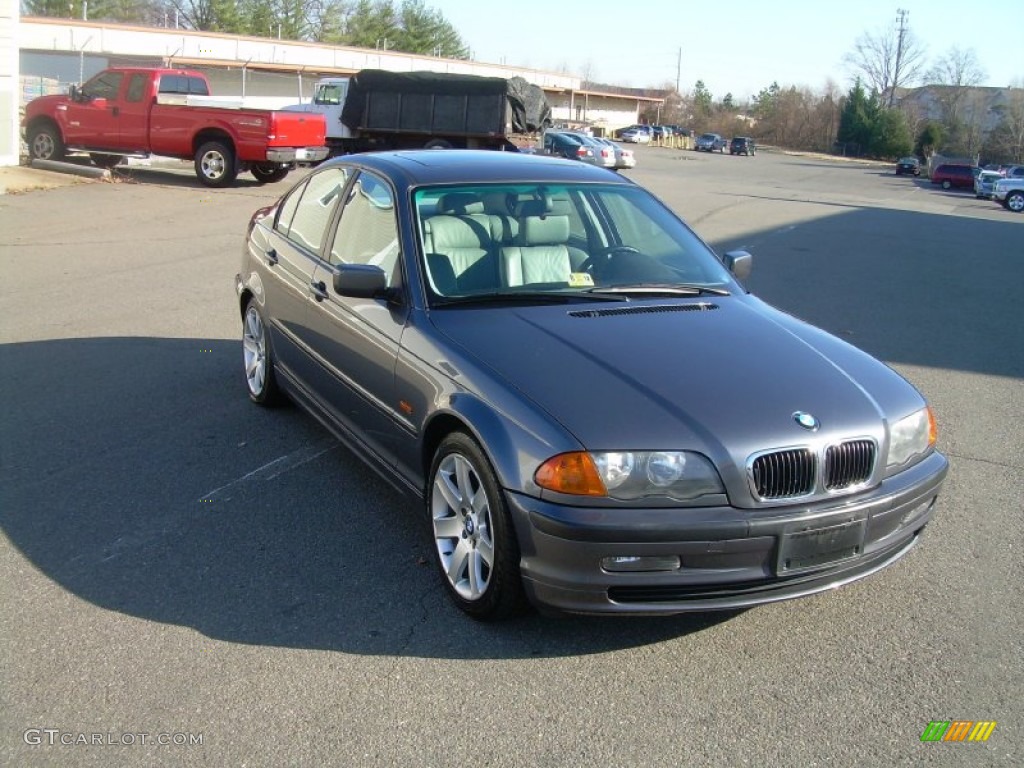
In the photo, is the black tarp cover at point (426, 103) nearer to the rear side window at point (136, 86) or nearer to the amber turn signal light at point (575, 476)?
the rear side window at point (136, 86)

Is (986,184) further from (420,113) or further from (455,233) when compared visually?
(455,233)

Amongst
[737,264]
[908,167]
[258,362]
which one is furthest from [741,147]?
[737,264]

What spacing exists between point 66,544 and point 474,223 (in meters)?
2.30

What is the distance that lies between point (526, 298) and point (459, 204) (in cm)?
68

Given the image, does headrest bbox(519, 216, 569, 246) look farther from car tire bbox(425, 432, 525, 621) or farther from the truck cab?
the truck cab

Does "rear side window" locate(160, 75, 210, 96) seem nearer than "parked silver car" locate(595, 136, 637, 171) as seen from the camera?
Yes

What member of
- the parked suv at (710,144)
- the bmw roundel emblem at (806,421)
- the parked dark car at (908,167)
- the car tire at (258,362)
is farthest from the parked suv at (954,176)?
the bmw roundel emblem at (806,421)

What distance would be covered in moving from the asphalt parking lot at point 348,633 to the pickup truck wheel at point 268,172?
1470cm

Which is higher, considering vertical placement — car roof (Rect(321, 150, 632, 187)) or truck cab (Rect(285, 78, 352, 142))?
truck cab (Rect(285, 78, 352, 142))

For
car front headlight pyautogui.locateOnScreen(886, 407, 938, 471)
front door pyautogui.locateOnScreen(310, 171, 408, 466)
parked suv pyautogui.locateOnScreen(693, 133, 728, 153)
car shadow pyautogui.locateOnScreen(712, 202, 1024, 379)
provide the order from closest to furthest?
1. car front headlight pyautogui.locateOnScreen(886, 407, 938, 471)
2. front door pyautogui.locateOnScreen(310, 171, 408, 466)
3. car shadow pyautogui.locateOnScreen(712, 202, 1024, 379)
4. parked suv pyautogui.locateOnScreen(693, 133, 728, 153)

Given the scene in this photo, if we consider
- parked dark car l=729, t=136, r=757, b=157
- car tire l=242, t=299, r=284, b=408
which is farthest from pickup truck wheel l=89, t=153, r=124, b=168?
parked dark car l=729, t=136, r=757, b=157

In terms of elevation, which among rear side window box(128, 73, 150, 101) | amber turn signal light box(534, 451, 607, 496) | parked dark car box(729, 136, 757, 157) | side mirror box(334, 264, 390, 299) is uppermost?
parked dark car box(729, 136, 757, 157)

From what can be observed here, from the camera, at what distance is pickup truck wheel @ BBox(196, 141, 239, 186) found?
20453mm

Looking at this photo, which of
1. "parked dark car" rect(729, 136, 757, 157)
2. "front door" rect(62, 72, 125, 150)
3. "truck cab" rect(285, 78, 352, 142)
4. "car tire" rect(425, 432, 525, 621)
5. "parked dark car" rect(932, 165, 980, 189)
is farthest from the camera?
"parked dark car" rect(729, 136, 757, 157)
